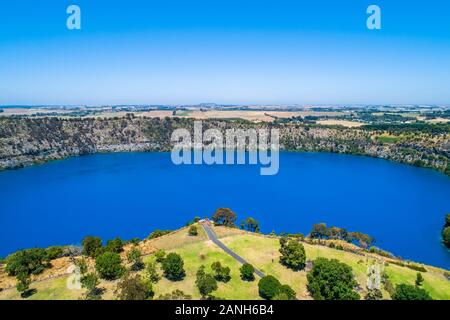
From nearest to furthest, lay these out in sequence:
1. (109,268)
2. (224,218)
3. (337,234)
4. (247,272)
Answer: (109,268) < (247,272) < (224,218) < (337,234)

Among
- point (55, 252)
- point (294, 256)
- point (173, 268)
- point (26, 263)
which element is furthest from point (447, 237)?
point (26, 263)

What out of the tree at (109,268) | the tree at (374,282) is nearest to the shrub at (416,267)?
the tree at (374,282)

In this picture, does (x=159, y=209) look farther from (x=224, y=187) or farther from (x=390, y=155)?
(x=390, y=155)

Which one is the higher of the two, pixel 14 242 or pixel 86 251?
pixel 86 251

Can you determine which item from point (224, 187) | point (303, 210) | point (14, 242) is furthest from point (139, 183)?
point (303, 210)

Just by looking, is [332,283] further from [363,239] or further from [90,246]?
[90,246]
